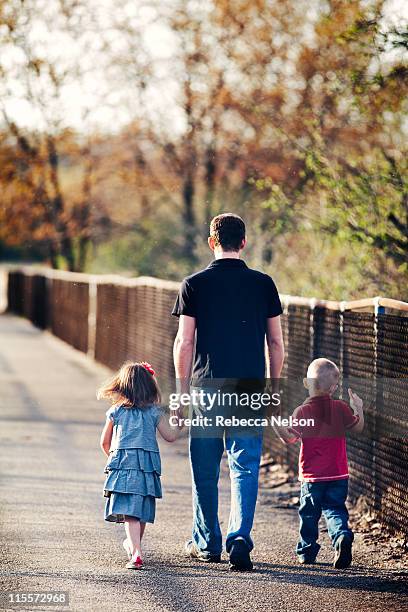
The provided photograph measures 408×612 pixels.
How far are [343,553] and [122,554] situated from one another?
128cm

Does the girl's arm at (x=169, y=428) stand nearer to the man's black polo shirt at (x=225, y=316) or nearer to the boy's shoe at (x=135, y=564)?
the man's black polo shirt at (x=225, y=316)

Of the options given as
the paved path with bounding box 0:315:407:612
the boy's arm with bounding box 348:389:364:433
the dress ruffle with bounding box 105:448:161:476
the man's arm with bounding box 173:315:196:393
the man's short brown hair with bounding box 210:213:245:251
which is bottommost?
the paved path with bounding box 0:315:407:612

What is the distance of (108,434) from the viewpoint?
280 inches

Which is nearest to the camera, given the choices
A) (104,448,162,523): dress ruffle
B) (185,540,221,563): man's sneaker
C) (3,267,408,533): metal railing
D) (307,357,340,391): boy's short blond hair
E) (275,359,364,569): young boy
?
(104,448,162,523): dress ruffle

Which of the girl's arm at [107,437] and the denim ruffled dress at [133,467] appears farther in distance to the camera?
the girl's arm at [107,437]

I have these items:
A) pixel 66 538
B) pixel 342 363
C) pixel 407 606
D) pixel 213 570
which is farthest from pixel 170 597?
pixel 342 363

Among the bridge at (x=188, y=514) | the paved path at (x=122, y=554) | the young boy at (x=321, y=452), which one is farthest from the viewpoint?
the young boy at (x=321, y=452)

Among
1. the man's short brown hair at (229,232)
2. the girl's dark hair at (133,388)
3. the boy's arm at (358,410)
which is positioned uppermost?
the man's short brown hair at (229,232)

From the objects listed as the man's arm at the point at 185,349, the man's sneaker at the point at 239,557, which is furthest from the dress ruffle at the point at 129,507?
the man's arm at the point at 185,349

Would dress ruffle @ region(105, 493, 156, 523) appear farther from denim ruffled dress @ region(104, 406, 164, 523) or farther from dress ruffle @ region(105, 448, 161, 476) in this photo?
dress ruffle @ region(105, 448, 161, 476)

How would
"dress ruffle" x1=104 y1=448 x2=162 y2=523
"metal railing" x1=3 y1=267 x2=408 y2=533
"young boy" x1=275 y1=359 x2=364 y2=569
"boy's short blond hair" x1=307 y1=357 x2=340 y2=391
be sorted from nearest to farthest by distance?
1. "dress ruffle" x1=104 y1=448 x2=162 y2=523
2. "young boy" x1=275 y1=359 x2=364 y2=569
3. "boy's short blond hair" x1=307 y1=357 x2=340 y2=391
4. "metal railing" x1=3 y1=267 x2=408 y2=533

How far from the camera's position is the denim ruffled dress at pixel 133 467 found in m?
6.92

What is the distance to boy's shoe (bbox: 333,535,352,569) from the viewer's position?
6.94m

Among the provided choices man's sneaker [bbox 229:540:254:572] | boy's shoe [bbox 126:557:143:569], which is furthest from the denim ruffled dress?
man's sneaker [bbox 229:540:254:572]
